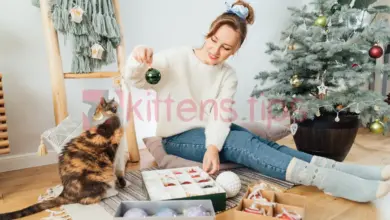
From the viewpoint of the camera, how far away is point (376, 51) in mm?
→ 1288

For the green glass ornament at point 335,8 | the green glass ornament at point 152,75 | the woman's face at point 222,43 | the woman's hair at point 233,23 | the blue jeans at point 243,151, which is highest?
the green glass ornament at point 335,8

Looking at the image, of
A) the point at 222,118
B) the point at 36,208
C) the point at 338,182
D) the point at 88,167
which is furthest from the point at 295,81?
the point at 36,208

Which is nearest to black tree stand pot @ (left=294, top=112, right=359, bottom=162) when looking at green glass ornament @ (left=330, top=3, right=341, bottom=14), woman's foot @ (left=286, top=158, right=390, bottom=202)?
woman's foot @ (left=286, top=158, right=390, bottom=202)

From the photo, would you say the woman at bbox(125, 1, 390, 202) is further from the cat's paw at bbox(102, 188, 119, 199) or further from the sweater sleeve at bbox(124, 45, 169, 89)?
the cat's paw at bbox(102, 188, 119, 199)

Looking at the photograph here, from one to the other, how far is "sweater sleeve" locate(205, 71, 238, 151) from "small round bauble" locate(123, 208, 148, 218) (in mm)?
444

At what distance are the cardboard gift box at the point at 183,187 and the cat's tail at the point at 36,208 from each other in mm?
254

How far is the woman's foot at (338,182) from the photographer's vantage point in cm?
Answer: 92

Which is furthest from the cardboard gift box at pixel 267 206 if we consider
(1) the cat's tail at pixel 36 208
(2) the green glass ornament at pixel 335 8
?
(2) the green glass ornament at pixel 335 8

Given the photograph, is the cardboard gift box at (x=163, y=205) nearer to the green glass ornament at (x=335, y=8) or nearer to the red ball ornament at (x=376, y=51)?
the red ball ornament at (x=376, y=51)

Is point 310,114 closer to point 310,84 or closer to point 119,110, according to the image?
point 310,84

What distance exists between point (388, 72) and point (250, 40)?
91 cm

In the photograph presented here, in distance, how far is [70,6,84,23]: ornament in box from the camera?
Result: 3.85 ft

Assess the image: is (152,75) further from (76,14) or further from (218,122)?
(76,14)

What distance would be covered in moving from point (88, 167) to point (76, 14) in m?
0.61
